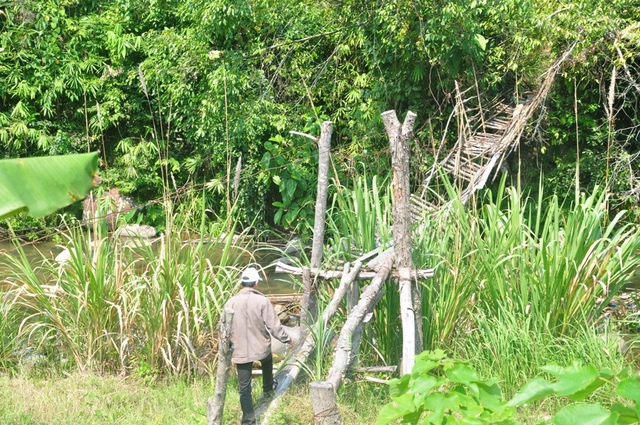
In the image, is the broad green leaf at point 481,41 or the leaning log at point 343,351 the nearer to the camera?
the leaning log at point 343,351

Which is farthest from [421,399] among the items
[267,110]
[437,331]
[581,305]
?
[267,110]

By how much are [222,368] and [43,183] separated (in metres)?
1.78

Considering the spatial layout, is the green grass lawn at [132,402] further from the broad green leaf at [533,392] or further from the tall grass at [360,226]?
the broad green leaf at [533,392]

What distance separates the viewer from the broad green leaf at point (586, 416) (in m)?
1.50

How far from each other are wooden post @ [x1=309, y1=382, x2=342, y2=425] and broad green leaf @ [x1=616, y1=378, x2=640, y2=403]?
91.2 inches

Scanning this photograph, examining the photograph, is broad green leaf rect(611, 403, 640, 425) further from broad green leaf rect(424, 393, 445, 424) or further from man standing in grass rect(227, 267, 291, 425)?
man standing in grass rect(227, 267, 291, 425)

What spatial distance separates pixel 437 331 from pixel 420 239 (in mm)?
580

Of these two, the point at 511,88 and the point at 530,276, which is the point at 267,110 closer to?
the point at 511,88

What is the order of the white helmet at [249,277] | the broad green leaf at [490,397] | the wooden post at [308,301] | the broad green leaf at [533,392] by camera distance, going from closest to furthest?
the broad green leaf at [533,392]
the broad green leaf at [490,397]
the white helmet at [249,277]
the wooden post at [308,301]

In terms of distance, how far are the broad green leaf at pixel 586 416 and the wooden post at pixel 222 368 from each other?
7.84 feet

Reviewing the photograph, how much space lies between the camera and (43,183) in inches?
94.9

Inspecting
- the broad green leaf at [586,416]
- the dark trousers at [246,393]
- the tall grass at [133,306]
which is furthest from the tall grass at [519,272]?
the broad green leaf at [586,416]

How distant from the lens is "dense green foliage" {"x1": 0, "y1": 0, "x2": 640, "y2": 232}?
9.38m

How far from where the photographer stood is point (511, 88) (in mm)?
10391
